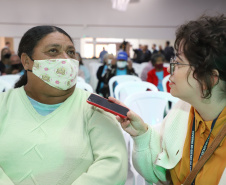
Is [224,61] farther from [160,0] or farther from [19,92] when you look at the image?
[160,0]

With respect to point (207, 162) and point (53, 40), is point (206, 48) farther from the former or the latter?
point (53, 40)

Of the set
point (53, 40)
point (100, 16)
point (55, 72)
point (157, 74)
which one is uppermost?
point (100, 16)

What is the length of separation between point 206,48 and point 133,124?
1.55 ft

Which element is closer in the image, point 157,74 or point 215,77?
point 215,77

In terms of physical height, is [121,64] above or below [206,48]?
below

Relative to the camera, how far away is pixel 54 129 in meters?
1.20

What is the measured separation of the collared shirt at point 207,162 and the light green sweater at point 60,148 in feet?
0.85

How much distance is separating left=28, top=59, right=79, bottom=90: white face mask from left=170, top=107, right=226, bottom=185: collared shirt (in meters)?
0.63

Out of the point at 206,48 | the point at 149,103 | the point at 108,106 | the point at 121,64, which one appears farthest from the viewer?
the point at 121,64

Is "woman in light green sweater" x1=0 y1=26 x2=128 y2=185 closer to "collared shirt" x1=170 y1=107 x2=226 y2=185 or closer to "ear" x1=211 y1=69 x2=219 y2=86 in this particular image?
"collared shirt" x1=170 y1=107 x2=226 y2=185

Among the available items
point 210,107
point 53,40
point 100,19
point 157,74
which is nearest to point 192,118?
point 210,107

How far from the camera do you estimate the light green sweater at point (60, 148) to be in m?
1.15

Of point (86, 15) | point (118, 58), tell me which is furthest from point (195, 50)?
point (86, 15)

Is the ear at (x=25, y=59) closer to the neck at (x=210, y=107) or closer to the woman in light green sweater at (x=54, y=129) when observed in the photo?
the woman in light green sweater at (x=54, y=129)
